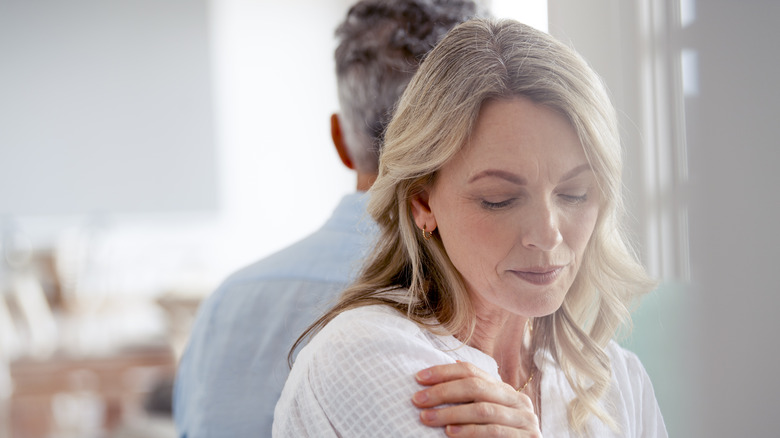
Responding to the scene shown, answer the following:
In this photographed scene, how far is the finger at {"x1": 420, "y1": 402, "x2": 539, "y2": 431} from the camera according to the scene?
57 cm

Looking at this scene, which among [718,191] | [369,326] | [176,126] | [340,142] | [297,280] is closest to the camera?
[718,191]

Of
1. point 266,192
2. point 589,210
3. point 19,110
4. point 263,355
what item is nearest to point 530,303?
point 589,210

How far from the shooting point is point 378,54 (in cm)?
108

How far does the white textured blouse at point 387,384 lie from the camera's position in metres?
0.61

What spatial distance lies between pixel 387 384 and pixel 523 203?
0.58 ft

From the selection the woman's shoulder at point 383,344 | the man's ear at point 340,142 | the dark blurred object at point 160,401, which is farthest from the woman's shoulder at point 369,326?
the dark blurred object at point 160,401

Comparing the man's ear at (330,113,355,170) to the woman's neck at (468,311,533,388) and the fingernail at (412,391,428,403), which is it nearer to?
the woman's neck at (468,311,533,388)

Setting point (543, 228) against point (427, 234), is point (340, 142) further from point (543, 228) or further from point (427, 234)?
point (543, 228)

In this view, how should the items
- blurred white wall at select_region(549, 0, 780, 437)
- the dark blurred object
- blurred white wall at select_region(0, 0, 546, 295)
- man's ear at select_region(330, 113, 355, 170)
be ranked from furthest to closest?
blurred white wall at select_region(0, 0, 546, 295) < the dark blurred object < man's ear at select_region(330, 113, 355, 170) < blurred white wall at select_region(549, 0, 780, 437)

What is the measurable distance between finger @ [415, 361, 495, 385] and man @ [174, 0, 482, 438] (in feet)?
1.30

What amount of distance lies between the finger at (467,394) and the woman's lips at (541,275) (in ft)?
0.27

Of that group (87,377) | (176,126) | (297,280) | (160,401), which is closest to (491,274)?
(297,280)

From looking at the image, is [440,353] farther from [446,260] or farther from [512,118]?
[512,118]

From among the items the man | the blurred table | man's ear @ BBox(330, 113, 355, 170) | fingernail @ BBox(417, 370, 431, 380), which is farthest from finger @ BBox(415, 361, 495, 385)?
the blurred table
